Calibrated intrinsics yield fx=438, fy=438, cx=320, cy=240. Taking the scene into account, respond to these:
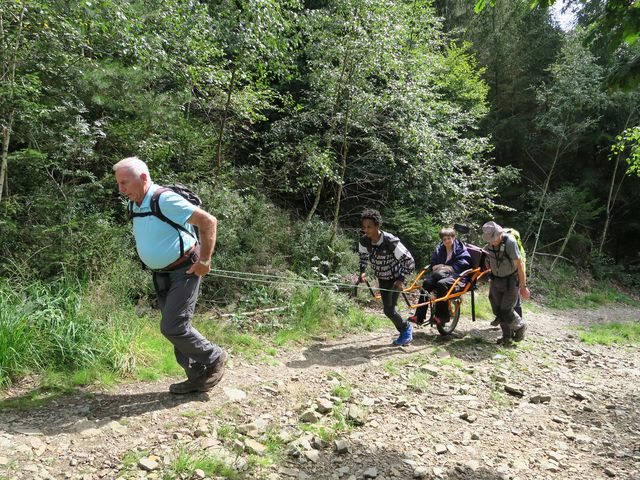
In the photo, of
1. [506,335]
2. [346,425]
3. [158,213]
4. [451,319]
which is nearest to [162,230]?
[158,213]

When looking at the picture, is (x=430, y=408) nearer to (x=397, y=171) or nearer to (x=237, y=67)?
(x=237, y=67)

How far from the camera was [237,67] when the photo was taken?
7.98m

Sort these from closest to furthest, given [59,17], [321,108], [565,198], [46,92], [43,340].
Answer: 1. [43,340]
2. [59,17]
3. [46,92]
4. [321,108]
5. [565,198]

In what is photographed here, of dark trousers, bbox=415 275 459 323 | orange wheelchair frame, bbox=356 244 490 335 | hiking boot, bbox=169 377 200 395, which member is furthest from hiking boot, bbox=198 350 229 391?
dark trousers, bbox=415 275 459 323

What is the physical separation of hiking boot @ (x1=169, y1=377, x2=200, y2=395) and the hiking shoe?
18.3 feet

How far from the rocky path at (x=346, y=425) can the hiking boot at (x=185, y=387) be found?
81mm

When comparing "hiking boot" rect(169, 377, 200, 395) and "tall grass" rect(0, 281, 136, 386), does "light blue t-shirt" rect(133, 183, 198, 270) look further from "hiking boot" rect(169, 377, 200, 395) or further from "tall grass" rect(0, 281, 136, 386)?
"tall grass" rect(0, 281, 136, 386)

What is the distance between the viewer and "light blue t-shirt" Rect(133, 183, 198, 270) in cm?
367

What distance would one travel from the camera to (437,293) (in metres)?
6.98

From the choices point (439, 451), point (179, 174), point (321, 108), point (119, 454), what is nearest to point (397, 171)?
point (321, 108)

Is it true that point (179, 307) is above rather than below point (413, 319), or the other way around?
above

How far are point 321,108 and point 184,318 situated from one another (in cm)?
730

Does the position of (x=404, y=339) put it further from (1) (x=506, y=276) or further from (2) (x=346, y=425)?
(2) (x=346, y=425)

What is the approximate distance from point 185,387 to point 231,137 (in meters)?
7.18
